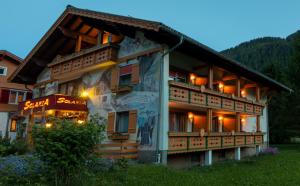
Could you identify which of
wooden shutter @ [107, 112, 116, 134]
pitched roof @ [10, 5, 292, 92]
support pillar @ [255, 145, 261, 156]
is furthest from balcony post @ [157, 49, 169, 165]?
support pillar @ [255, 145, 261, 156]

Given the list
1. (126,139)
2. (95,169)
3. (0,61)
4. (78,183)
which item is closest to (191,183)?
(95,169)

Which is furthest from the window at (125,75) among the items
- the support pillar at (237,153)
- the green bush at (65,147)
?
the support pillar at (237,153)

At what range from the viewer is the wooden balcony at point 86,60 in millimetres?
15695

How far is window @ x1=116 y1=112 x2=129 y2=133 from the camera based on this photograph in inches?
593

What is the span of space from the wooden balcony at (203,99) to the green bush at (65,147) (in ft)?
22.5

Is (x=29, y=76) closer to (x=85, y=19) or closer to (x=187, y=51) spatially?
(x=85, y=19)

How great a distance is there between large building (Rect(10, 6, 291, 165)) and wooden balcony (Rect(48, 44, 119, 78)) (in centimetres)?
6

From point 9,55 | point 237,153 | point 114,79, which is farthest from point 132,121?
point 9,55

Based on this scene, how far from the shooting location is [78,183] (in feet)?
24.8

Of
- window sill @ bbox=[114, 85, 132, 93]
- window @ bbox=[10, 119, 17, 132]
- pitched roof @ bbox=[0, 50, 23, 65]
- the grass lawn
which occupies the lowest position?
the grass lawn

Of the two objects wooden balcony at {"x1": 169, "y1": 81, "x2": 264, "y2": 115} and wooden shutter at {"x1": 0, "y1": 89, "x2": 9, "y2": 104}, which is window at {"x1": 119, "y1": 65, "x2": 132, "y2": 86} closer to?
wooden balcony at {"x1": 169, "y1": 81, "x2": 264, "y2": 115}

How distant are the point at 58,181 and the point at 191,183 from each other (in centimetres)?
427

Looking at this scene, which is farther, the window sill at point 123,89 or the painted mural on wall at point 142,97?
the window sill at point 123,89

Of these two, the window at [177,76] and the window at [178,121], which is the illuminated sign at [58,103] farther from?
the window at [177,76]
